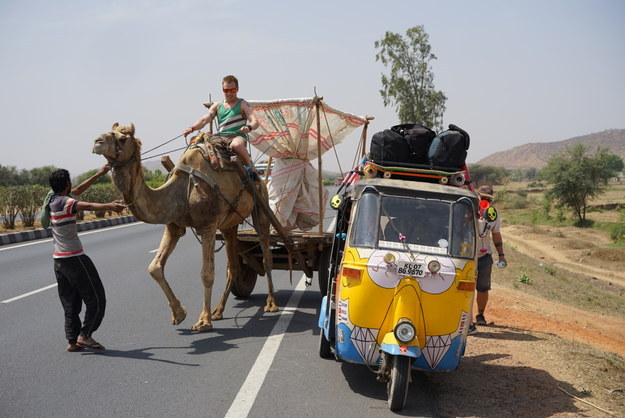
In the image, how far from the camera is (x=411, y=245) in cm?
618

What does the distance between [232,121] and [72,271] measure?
3.31m

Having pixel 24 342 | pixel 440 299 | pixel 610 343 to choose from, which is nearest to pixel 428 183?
pixel 440 299

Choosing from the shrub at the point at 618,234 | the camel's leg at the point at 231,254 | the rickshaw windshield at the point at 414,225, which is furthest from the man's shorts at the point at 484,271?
the shrub at the point at 618,234

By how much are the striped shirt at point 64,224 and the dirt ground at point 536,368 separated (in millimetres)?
4189

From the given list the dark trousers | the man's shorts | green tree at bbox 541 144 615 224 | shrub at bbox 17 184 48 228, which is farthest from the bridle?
green tree at bbox 541 144 615 224

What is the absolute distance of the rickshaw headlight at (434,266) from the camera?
5836mm

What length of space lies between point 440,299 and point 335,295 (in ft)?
4.16

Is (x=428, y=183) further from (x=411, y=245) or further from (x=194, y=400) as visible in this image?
(x=194, y=400)

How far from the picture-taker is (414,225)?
20.6 ft

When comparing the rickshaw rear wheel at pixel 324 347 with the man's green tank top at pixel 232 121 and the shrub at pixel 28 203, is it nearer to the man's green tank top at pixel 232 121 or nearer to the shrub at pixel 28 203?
the man's green tank top at pixel 232 121

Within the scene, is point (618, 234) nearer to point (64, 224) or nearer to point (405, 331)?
point (405, 331)

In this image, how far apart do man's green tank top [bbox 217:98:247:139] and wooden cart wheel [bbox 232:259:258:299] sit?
228 cm

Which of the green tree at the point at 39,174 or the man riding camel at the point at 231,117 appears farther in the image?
the green tree at the point at 39,174

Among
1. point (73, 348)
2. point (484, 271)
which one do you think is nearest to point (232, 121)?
point (73, 348)
